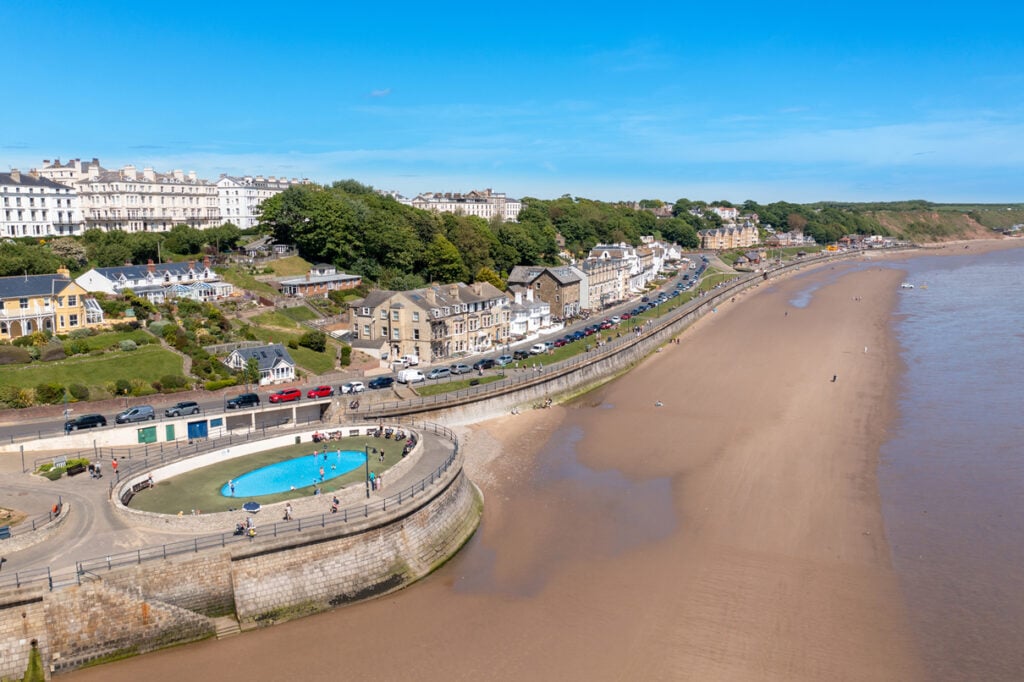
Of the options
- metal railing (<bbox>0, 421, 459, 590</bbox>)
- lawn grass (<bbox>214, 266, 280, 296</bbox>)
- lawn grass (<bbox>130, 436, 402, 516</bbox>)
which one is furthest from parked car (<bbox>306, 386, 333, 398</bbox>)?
lawn grass (<bbox>214, 266, 280, 296</bbox>)

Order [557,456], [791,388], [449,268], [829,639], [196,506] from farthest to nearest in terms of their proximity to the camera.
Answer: [449,268]
[791,388]
[557,456]
[196,506]
[829,639]

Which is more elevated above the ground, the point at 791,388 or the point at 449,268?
the point at 449,268

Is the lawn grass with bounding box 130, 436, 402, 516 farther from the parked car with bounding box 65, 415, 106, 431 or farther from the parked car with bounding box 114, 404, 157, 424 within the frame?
the parked car with bounding box 65, 415, 106, 431

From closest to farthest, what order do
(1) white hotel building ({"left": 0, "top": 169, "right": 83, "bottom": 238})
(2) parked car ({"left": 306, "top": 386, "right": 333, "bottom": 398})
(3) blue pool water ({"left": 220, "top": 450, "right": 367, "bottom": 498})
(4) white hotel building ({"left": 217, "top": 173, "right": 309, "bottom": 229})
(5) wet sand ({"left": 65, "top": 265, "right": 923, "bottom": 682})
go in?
1. (5) wet sand ({"left": 65, "top": 265, "right": 923, "bottom": 682})
2. (3) blue pool water ({"left": 220, "top": 450, "right": 367, "bottom": 498})
3. (2) parked car ({"left": 306, "top": 386, "right": 333, "bottom": 398})
4. (1) white hotel building ({"left": 0, "top": 169, "right": 83, "bottom": 238})
5. (4) white hotel building ({"left": 217, "top": 173, "right": 309, "bottom": 229})

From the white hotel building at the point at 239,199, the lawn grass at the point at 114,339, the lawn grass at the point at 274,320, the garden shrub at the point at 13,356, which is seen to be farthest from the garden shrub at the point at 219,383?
the white hotel building at the point at 239,199

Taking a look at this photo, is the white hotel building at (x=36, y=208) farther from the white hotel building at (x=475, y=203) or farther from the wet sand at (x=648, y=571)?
the white hotel building at (x=475, y=203)

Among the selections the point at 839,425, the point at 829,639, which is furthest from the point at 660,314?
the point at 829,639

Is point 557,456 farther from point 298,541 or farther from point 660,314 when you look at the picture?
point 660,314
